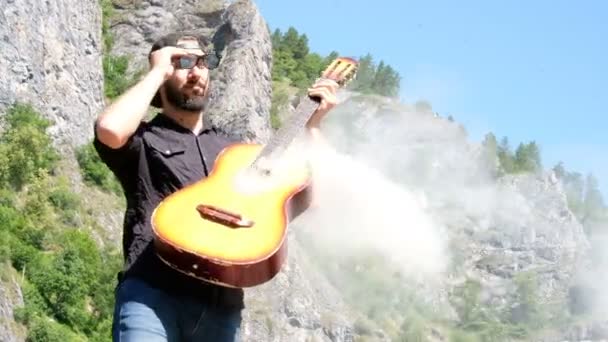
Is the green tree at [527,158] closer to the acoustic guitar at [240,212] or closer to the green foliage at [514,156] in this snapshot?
the green foliage at [514,156]

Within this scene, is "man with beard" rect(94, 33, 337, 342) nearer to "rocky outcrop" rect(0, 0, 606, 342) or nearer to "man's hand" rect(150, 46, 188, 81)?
"man's hand" rect(150, 46, 188, 81)

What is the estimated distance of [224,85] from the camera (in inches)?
3447

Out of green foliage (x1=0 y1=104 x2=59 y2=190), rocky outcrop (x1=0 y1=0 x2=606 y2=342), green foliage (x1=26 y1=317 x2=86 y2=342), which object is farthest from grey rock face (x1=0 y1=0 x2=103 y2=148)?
green foliage (x1=26 y1=317 x2=86 y2=342)

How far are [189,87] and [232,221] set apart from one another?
64cm

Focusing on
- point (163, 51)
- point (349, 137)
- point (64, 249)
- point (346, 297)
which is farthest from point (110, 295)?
point (349, 137)

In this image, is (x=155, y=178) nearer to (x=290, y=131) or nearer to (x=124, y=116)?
(x=124, y=116)

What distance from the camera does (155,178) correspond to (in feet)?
17.4

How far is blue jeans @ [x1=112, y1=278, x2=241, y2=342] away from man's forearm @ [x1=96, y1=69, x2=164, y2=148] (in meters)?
0.53

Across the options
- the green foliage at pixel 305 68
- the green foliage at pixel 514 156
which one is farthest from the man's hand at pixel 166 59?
the green foliage at pixel 514 156

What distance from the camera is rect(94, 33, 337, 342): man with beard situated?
5.03m

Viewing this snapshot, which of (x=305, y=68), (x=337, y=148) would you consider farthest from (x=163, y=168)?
(x=305, y=68)

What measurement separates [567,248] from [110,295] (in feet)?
306

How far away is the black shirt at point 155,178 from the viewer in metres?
5.06

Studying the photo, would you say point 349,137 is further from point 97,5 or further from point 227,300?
point 227,300
